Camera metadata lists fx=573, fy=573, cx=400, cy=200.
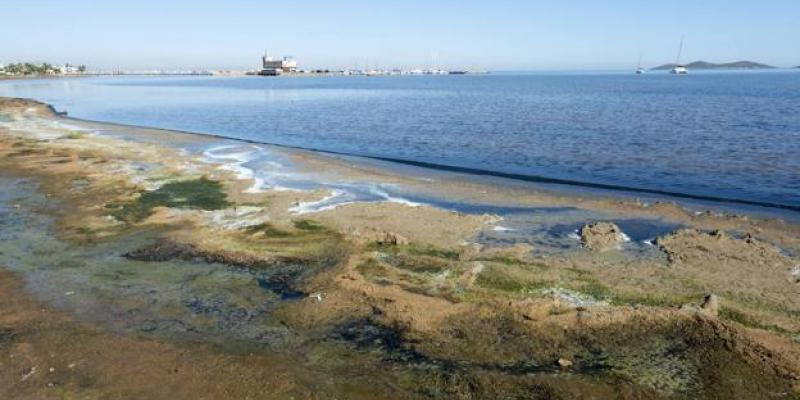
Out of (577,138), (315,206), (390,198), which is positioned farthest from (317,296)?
(577,138)

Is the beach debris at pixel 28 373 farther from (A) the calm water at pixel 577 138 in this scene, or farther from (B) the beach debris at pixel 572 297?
(A) the calm water at pixel 577 138

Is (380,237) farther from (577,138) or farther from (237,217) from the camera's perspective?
(577,138)

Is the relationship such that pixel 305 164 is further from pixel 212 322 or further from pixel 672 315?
pixel 672 315

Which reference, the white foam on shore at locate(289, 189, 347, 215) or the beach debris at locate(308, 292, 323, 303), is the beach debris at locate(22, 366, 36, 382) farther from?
the white foam on shore at locate(289, 189, 347, 215)

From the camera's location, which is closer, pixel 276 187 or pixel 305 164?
pixel 276 187

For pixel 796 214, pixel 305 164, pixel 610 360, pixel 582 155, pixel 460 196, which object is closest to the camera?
pixel 610 360

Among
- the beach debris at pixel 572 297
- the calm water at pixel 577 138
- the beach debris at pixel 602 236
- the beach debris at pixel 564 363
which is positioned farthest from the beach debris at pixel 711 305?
the calm water at pixel 577 138

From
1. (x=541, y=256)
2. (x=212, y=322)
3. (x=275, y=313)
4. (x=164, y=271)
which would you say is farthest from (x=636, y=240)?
(x=164, y=271)

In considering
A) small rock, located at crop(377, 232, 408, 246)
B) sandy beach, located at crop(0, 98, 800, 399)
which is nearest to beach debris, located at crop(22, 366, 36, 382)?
sandy beach, located at crop(0, 98, 800, 399)
